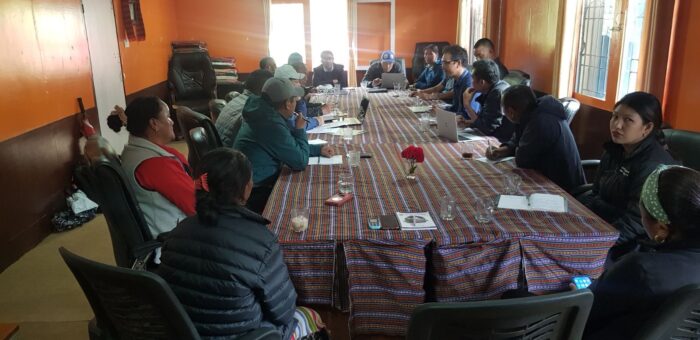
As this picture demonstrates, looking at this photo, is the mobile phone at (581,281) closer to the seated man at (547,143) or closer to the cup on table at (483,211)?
the cup on table at (483,211)

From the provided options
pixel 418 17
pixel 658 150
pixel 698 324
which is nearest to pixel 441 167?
pixel 658 150

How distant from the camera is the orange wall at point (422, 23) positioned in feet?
28.5

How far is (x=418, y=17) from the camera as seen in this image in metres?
8.76

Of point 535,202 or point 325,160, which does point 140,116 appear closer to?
point 325,160

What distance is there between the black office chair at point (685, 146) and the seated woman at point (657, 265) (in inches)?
49.5

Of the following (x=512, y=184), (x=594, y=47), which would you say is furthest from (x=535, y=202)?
(x=594, y=47)

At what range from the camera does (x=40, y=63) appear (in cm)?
400

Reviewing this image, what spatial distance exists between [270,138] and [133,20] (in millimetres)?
4468

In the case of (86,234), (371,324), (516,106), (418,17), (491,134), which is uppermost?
(418,17)

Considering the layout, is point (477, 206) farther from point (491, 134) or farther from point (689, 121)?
point (491, 134)

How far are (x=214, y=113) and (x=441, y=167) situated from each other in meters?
2.38

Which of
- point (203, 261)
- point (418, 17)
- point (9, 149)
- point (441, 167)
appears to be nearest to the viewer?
point (203, 261)

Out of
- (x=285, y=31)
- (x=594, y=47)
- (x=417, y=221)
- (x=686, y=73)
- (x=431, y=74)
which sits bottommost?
(x=417, y=221)

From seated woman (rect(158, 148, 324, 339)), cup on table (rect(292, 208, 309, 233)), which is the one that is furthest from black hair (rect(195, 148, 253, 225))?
cup on table (rect(292, 208, 309, 233))
